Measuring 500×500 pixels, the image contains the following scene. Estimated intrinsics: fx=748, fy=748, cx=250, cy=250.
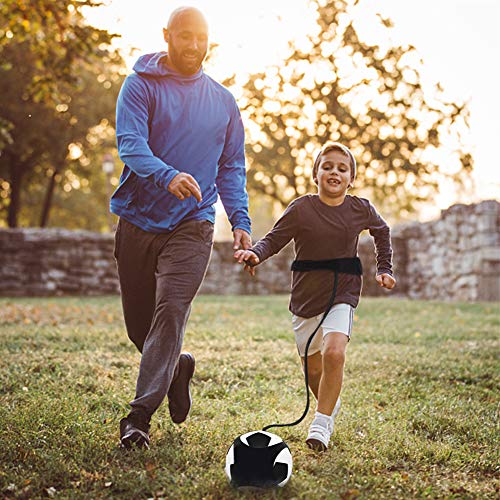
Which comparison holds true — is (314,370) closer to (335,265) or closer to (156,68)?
(335,265)

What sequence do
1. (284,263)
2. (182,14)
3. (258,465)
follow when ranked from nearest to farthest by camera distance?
(258,465) → (182,14) → (284,263)

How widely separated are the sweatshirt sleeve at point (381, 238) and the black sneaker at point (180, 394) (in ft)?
3.97

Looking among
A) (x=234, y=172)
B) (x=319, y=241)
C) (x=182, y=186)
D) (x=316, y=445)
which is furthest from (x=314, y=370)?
(x=182, y=186)

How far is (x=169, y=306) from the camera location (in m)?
3.72

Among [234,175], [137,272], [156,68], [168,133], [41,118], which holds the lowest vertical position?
[137,272]

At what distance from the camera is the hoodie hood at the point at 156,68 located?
3850 millimetres

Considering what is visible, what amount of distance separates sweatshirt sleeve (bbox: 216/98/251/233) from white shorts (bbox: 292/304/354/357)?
648mm

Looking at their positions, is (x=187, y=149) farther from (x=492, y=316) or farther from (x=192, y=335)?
(x=492, y=316)

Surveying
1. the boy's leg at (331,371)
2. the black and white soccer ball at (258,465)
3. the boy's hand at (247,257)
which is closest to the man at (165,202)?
the boy's hand at (247,257)

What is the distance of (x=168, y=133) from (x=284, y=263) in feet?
47.4

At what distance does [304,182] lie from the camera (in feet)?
84.6

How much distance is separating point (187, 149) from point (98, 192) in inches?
1100

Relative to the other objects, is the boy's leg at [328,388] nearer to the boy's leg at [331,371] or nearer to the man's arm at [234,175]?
the boy's leg at [331,371]

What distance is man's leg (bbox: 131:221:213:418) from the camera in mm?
3674
